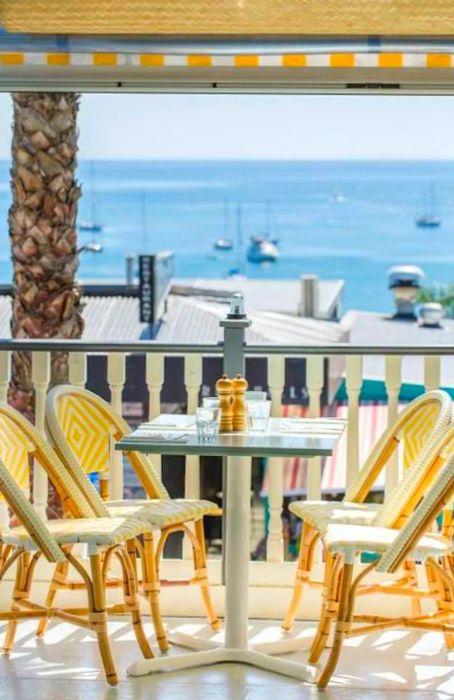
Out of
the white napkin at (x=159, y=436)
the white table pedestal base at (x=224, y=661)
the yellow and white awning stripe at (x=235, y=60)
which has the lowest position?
the white table pedestal base at (x=224, y=661)

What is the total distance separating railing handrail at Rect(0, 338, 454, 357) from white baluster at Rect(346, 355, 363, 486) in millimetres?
109

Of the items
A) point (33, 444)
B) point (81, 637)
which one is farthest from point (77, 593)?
point (33, 444)

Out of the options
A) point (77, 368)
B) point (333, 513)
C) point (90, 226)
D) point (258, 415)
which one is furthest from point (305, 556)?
point (90, 226)

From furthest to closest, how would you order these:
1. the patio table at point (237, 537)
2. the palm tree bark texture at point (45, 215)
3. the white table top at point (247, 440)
A: the palm tree bark texture at point (45, 215), the patio table at point (237, 537), the white table top at point (247, 440)

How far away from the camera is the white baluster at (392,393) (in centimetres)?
537

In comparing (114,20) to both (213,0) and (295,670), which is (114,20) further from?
(295,670)

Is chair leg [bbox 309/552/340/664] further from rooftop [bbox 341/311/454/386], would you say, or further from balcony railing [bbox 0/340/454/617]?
rooftop [bbox 341/311/454/386]

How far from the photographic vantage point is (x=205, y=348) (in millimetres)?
5316

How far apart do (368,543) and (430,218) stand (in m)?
26.8

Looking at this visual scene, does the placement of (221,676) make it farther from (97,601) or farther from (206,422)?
(206,422)

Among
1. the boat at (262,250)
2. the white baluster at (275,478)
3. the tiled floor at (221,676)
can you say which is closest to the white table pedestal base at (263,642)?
the tiled floor at (221,676)

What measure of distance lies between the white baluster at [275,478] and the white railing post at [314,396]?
117mm

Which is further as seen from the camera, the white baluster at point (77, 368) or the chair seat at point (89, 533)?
the white baluster at point (77, 368)

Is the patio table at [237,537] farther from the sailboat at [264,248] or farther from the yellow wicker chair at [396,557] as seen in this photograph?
the sailboat at [264,248]
